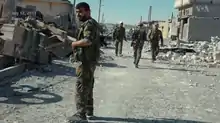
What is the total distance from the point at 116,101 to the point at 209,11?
37.4 meters

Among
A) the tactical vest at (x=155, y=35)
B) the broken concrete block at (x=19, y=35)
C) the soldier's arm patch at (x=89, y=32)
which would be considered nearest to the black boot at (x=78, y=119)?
the soldier's arm patch at (x=89, y=32)

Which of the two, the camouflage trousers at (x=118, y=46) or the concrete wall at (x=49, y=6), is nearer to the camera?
the camouflage trousers at (x=118, y=46)

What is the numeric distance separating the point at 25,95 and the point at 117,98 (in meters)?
1.93

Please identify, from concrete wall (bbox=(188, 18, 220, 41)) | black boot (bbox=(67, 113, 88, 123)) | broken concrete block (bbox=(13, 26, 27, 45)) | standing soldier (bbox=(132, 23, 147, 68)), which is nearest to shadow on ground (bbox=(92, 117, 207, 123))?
black boot (bbox=(67, 113, 88, 123))

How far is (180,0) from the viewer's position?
55.7 metres

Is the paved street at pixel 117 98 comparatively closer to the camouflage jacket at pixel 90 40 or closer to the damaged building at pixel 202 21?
the camouflage jacket at pixel 90 40

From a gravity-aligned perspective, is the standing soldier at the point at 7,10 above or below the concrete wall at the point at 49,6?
below

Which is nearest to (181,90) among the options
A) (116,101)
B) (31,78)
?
(116,101)

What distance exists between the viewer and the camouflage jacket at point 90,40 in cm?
618

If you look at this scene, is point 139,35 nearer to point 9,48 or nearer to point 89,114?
point 9,48

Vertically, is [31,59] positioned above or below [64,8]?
below

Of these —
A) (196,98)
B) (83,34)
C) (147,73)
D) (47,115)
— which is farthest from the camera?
(147,73)

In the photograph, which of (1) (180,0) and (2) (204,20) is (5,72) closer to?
(2) (204,20)

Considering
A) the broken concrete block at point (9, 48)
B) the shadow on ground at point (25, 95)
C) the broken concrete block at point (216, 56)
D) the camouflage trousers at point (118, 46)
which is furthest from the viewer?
the camouflage trousers at point (118, 46)
